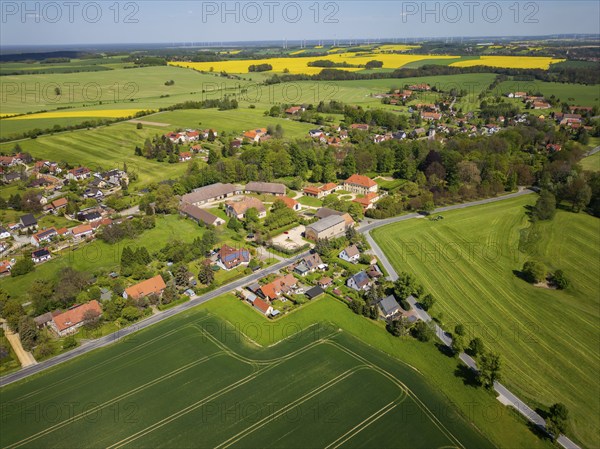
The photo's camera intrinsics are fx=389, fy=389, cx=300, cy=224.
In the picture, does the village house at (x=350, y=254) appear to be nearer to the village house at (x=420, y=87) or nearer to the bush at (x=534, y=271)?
the bush at (x=534, y=271)

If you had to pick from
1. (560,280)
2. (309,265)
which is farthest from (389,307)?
(560,280)

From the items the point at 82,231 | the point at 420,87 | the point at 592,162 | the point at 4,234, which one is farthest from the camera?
the point at 420,87

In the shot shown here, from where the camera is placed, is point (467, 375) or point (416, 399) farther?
point (467, 375)

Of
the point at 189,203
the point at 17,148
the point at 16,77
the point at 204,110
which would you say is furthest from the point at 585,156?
the point at 16,77

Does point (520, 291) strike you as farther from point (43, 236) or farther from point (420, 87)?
point (420, 87)

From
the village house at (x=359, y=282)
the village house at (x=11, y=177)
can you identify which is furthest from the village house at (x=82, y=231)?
the village house at (x=359, y=282)
